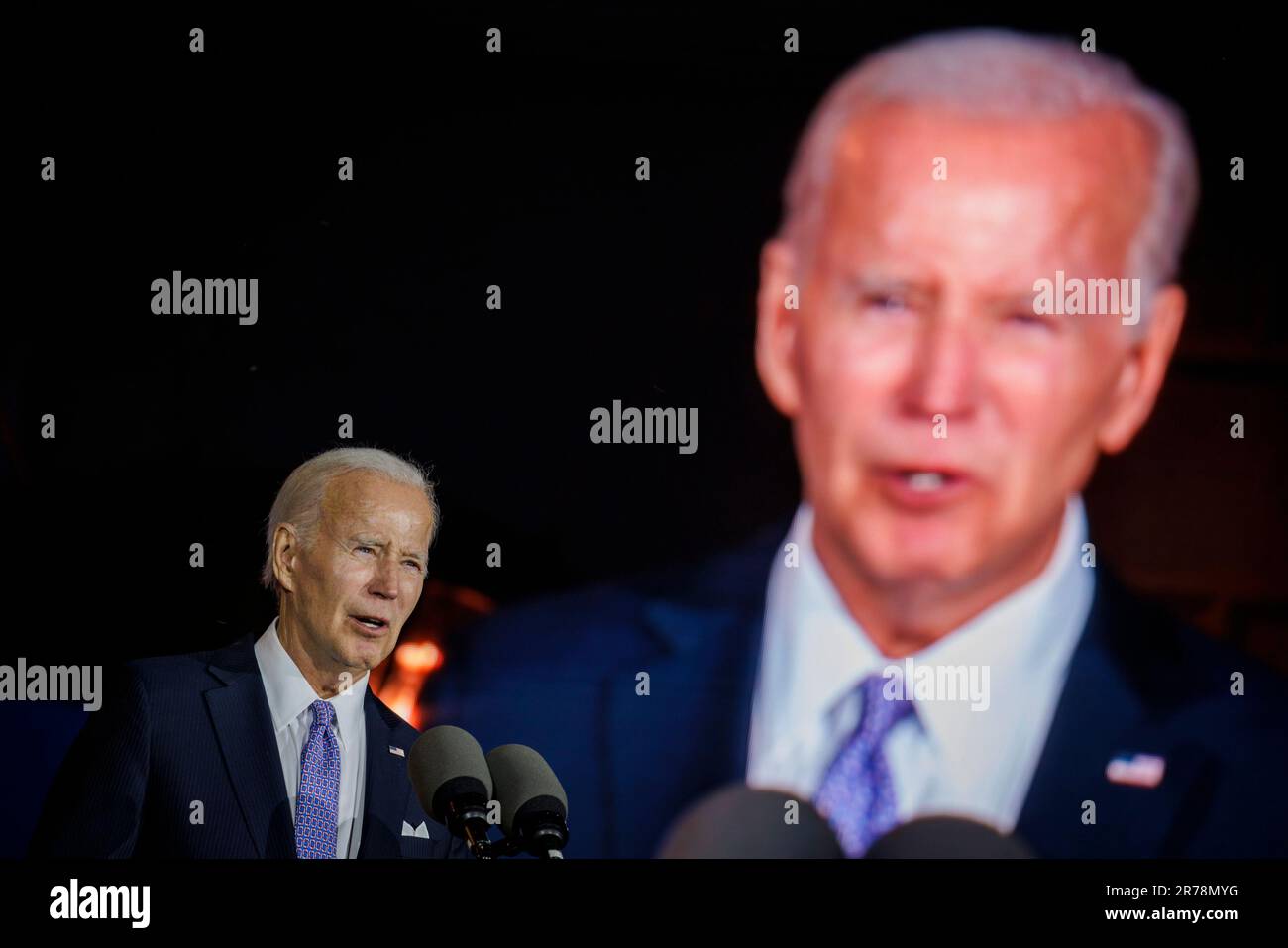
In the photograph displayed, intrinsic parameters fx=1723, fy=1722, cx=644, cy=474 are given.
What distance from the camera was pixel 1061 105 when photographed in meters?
4.34

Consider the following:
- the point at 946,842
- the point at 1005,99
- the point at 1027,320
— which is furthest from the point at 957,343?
the point at 946,842

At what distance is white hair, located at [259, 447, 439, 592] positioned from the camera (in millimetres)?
4258

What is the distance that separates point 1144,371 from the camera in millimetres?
4332

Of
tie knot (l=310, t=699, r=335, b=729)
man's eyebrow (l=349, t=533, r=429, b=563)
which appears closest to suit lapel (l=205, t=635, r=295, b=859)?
tie knot (l=310, t=699, r=335, b=729)

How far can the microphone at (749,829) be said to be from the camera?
4.13 m

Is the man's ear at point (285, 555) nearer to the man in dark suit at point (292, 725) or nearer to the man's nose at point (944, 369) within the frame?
the man in dark suit at point (292, 725)

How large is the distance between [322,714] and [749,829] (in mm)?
1081

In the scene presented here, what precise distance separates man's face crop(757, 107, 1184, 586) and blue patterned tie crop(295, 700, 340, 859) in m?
1.33

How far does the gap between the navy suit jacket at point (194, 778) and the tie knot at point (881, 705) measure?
1.04 m

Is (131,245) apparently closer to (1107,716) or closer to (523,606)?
(523,606)

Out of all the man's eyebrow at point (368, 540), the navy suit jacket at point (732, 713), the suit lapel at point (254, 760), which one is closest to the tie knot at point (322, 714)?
the suit lapel at point (254, 760)
